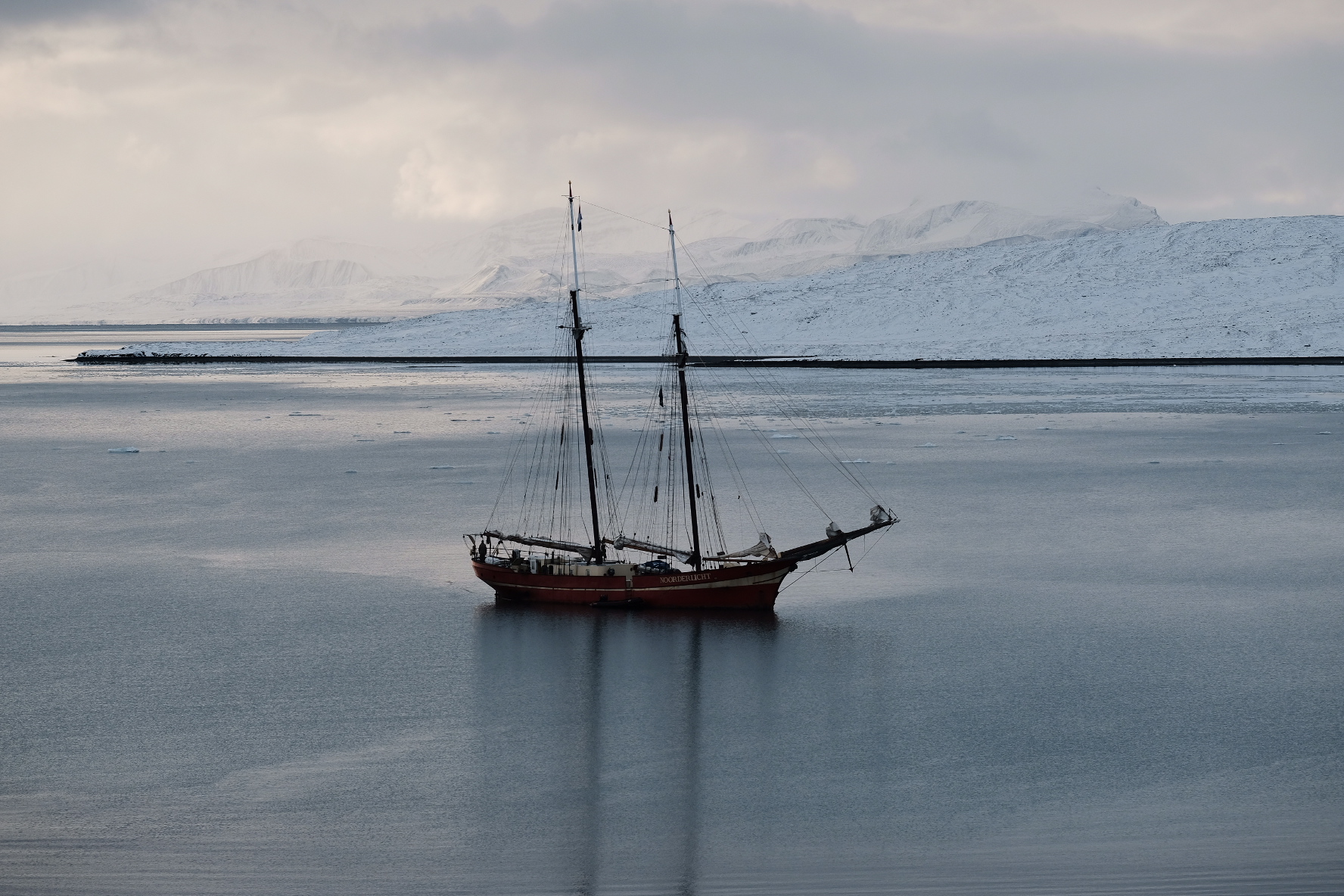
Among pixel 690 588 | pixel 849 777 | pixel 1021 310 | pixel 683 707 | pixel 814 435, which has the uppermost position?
pixel 1021 310

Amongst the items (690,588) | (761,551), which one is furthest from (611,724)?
(761,551)

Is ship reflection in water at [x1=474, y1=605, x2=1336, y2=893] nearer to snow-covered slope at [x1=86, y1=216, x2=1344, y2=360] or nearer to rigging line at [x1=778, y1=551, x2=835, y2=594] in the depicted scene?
rigging line at [x1=778, y1=551, x2=835, y2=594]

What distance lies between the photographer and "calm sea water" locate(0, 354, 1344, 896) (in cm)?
1235

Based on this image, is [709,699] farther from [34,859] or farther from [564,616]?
[34,859]

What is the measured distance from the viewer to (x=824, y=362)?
94750 millimetres

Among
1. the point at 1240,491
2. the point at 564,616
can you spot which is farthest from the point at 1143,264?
the point at 564,616

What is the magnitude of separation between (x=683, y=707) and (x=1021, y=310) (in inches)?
3724

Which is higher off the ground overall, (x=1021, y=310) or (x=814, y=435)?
(x=1021, y=310)

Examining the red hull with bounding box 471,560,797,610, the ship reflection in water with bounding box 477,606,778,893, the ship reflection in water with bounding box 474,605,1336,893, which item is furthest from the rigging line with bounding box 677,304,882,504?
the ship reflection in water with bounding box 474,605,1336,893

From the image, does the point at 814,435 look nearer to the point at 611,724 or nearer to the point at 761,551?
the point at 761,551

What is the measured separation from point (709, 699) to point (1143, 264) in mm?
103345

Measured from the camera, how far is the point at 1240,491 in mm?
34812

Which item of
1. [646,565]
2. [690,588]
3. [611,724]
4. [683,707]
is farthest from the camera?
[646,565]

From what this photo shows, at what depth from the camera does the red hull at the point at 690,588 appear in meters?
22.1
